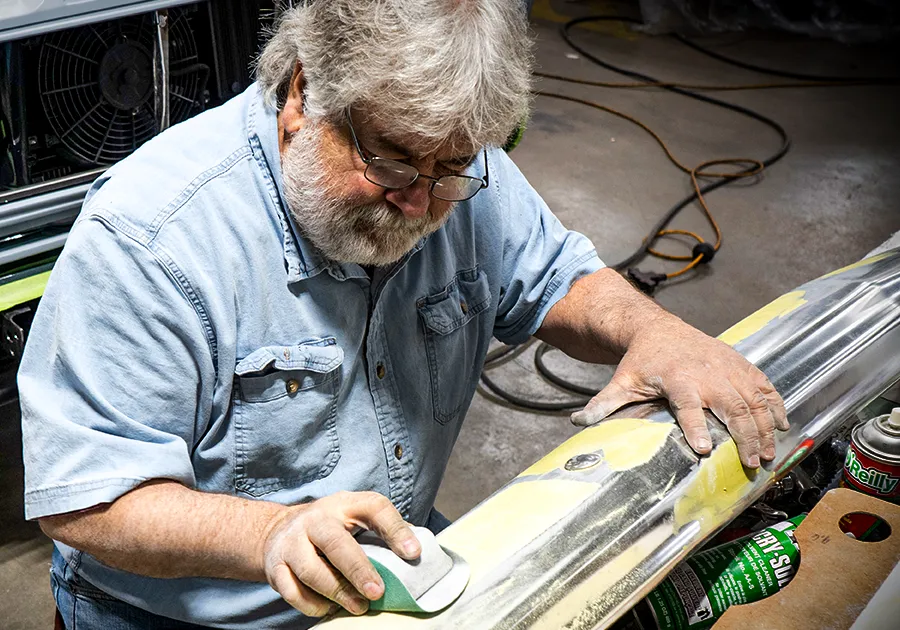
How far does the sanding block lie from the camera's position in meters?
0.81

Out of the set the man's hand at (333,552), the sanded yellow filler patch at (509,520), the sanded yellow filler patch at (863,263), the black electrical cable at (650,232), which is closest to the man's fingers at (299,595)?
the man's hand at (333,552)

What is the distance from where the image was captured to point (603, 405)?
1.18m

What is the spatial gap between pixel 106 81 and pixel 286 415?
4.13 ft

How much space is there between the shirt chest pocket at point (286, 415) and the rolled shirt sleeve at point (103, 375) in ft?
0.37

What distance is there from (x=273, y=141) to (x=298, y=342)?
261 millimetres

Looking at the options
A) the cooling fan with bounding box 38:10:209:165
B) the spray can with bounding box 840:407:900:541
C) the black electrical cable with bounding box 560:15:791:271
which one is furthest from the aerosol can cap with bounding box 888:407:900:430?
the black electrical cable with bounding box 560:15:791:271

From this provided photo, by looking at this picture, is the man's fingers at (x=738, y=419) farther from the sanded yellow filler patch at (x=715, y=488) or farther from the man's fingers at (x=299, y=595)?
the man's fingers at (x=299, y=595)

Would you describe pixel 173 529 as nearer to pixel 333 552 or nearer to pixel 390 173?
pixel 333 552

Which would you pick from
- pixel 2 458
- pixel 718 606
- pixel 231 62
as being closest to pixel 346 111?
pixel 718 606

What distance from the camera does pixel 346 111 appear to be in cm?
110

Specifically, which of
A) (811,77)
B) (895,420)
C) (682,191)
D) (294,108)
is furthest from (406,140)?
(811,77)

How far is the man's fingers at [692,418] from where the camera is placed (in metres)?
1.04

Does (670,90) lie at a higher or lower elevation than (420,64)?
Answer: lower

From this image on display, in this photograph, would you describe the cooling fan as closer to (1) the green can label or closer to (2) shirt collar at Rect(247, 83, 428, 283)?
(2) shirt collar at Rect(247, 83, 428, 283)
